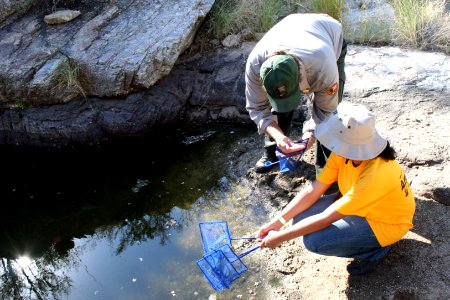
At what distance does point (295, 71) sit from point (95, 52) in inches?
110

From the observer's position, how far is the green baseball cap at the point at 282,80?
247cm

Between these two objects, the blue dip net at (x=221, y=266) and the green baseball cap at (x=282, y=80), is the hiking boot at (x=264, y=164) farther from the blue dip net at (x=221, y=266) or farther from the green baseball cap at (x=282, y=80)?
the green baseball cap at (x=282, y=80)

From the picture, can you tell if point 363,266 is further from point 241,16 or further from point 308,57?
point 241,16

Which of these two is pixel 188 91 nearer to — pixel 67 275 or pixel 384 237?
pixel 67 275

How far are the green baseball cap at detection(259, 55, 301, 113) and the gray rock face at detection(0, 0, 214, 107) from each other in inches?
88.7

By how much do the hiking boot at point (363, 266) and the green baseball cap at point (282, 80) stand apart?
96cm

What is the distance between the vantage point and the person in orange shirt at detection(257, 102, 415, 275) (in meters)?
2.25

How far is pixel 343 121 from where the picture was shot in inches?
88.2

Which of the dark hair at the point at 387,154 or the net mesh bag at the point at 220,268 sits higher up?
the dark hair at the point at 387,154

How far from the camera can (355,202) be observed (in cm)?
230

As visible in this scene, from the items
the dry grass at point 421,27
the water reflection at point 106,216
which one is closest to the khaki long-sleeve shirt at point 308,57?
the water reflection at point 106,216

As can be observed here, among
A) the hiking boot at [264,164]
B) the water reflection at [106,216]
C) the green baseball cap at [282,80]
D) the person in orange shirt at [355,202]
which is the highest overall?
the green baseball cap at [282,80]

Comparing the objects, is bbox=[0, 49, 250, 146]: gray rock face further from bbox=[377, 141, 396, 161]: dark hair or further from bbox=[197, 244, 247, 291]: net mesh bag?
bbox=[377, 141, 396, 161]: dark hair

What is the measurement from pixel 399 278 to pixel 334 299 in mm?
376
